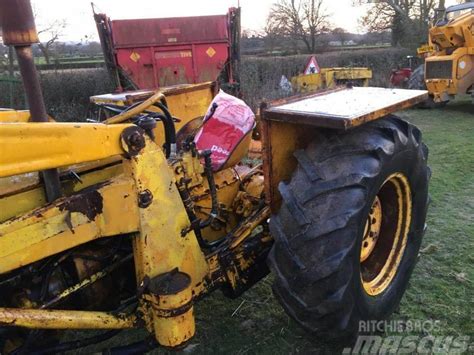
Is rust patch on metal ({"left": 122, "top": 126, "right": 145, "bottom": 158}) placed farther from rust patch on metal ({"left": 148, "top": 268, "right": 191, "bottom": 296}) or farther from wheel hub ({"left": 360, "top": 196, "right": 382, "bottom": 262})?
wheel hub ({"left": 360, "top": 196, "right": 382, "bottom": 262})

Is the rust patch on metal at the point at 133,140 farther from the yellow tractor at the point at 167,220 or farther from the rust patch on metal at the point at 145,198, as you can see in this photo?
the rust patch on metal at the point at 145,198

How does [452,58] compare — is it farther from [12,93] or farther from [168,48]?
[12,93]

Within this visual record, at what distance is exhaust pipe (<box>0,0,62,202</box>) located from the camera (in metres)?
1.50

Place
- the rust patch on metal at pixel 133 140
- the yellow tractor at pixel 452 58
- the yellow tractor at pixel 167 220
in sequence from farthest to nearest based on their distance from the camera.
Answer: the yellow tractor at pixel 452 58
the rust patch on metal at pixel 133 140
the yellow tractor at pixel 167 220

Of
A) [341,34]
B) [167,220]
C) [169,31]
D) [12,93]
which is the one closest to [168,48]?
[169,31]

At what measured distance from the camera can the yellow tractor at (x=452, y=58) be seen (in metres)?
9.29

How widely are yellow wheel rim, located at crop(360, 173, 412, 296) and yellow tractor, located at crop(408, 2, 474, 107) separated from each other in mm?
7794

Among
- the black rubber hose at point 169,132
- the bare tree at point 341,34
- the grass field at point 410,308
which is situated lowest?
the grass field at point 410,308

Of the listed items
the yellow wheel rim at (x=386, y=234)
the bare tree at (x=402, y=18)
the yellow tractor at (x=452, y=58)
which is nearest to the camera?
the yellow wheel rim at (x=386, y=234)

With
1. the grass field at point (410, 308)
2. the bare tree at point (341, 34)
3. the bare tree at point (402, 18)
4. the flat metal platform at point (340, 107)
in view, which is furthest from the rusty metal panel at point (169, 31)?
the bare tree at point (341, 34)

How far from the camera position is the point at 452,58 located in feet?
30.2

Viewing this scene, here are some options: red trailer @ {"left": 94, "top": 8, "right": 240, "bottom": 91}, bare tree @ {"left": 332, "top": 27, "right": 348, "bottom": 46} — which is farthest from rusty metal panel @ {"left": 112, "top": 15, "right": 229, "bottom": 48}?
bare tree @ {"left": 332, "top": 27, "right": 348, "bottom": 46}

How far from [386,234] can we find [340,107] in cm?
85

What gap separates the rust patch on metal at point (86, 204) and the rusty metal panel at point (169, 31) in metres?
6.45
